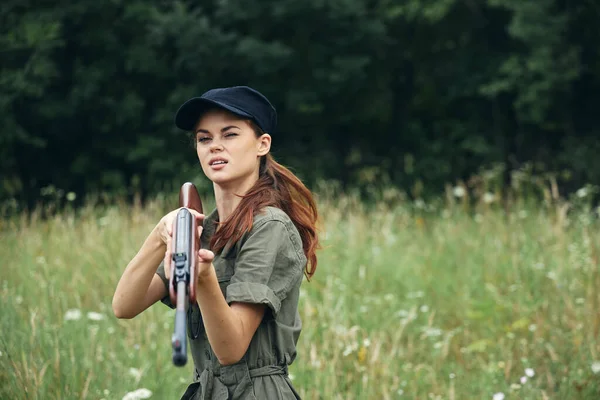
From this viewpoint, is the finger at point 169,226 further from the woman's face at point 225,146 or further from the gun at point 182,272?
the woman's face at point 225,146

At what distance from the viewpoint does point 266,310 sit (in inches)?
77.9

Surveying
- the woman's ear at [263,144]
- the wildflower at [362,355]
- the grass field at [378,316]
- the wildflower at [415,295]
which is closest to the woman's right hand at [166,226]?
the woman's ear at [263,144]

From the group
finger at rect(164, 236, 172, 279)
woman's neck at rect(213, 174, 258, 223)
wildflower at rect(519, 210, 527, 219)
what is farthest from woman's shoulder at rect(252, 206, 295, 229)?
wildflower at rect(519, 210, 527, 219)

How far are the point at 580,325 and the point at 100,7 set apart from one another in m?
13.9

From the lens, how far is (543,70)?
1470 centimetres

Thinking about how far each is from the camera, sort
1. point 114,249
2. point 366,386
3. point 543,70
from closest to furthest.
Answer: point 366,386
point 114,249
point 543,70

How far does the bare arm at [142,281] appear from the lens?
1.90 meters

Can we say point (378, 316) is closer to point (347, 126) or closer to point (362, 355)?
point (362, 355)

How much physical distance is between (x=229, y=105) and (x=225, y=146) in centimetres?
11

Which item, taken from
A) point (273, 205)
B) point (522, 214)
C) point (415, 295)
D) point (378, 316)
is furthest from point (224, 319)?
point (522, 214)

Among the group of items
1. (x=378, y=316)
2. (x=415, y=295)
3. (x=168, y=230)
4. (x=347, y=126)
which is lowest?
(x=378, y=316)

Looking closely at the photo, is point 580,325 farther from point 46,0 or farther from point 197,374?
point 46,0

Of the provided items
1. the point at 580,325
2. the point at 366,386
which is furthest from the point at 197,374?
the point at 580,325

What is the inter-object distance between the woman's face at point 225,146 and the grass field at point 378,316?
1.26m
